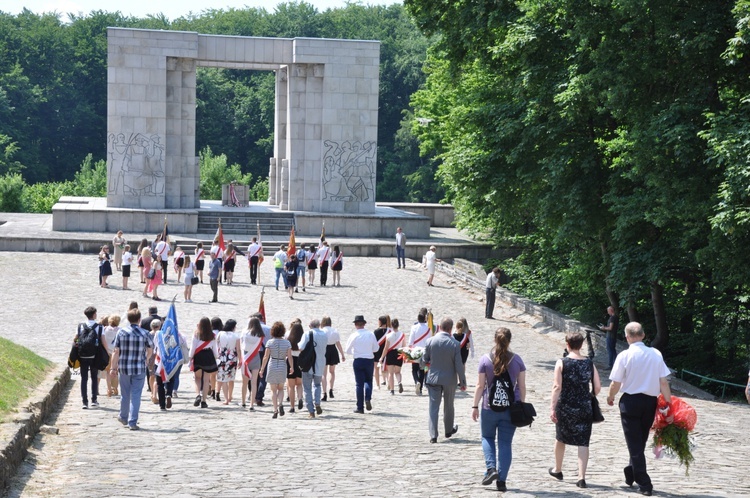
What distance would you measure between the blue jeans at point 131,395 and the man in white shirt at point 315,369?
2.24m

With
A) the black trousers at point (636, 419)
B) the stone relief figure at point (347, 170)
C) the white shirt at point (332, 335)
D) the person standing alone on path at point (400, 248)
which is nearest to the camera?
the black trousers at point (636, 419)

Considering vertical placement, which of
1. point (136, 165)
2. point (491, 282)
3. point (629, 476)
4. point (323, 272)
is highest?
point (136, 165)

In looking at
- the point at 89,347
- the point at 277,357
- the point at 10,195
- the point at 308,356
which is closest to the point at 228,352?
the point at 277,357

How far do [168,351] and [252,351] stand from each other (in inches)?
46.0

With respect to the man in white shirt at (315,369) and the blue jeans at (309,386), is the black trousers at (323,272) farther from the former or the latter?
the blue jeans at (309,386)

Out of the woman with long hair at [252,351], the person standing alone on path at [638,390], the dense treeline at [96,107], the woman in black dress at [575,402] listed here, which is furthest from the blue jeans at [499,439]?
the dense treeline at [96,107]

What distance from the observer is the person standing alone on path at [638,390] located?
10.5 meters

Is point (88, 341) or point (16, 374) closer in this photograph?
point (16, 374)

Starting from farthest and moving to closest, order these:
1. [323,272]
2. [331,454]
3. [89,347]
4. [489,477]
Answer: [323,272] < [89,347] < [331,454] < [489,477]

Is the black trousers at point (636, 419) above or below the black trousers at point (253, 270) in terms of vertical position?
below

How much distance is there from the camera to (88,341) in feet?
51.2

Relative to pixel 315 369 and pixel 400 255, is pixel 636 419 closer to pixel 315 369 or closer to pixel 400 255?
pixel 315 369

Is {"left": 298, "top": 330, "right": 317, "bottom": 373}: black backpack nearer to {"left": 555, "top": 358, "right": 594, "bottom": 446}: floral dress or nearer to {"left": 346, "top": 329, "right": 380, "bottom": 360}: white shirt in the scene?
{"left": 346, "top": 329, "right": 380, "bottom": 360}: white shirt

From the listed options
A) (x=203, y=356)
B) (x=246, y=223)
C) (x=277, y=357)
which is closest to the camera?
(x=277, y=357)
